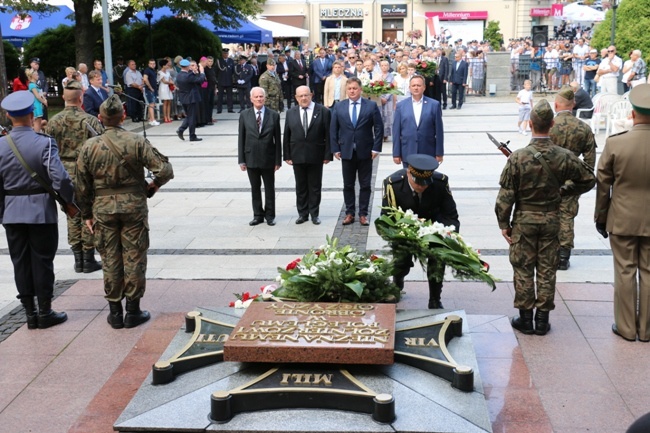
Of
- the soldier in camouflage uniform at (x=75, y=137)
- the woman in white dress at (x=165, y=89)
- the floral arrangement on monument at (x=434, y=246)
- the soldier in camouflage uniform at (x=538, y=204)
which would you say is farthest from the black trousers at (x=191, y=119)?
the soldier in camouflage uniform at (x=538, y=204)

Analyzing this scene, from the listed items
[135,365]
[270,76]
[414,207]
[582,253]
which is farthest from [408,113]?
[270,76]

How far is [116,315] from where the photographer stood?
6.95 meters

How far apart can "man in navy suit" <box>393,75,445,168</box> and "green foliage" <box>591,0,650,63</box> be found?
47.7ft

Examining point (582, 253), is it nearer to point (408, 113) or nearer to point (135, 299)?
point (408, 113)

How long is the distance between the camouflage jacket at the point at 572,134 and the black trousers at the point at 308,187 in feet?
11.6

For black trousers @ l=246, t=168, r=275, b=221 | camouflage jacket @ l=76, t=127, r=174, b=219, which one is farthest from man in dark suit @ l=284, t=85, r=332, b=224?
camouflage jacket @ l=76, t=127, r=174, b=219

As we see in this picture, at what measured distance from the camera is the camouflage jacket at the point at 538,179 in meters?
6.31

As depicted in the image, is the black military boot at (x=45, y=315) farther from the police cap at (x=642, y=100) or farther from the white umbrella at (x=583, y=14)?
the white umbrella at (x=583, y=14)

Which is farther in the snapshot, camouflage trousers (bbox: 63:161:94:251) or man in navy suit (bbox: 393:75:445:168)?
man in navy suit (bbox: 393:75:445:168)

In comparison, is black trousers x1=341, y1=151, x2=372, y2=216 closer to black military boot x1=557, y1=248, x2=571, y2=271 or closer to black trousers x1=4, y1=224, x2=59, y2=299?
black military boot x1=557, y1=248, x2=571, y2=271

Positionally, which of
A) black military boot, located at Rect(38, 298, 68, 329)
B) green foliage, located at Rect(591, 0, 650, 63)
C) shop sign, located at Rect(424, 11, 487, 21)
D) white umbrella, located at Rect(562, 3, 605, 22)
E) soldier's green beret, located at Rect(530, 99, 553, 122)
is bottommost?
black military boot, located at Rect(38, 298, 68, 329)

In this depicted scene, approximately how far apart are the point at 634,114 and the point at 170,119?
784 inches

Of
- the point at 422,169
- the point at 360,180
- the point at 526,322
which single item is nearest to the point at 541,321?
the point at 526,322

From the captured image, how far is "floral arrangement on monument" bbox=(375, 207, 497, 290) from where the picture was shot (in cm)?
611
